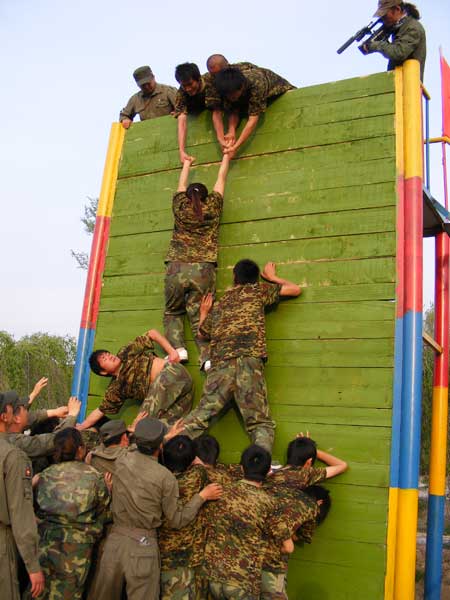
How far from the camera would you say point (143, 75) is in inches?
313

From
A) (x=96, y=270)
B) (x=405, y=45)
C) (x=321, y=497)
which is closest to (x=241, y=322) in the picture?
(x=321, y=497)

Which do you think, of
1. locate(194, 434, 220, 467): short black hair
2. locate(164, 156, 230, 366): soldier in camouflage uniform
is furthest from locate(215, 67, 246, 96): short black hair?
locate(194, 434, 220, 467): short black hair

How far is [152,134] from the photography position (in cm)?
743

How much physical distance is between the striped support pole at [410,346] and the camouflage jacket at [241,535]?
1.05m

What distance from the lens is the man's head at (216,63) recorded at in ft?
21.4

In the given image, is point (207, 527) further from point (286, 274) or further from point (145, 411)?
point (286, 274)

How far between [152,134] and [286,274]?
2618mm

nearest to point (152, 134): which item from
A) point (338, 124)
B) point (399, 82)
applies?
point (338, 124)

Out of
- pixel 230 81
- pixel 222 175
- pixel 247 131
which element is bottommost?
pixel 222 175

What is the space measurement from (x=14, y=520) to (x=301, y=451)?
2.19m

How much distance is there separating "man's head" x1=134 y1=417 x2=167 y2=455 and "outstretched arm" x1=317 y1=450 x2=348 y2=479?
143 cm

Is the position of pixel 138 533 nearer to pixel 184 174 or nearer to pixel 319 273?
pixel 319 273

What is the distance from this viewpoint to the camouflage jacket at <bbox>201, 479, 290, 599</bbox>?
4.38 meters

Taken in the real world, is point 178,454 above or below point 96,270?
below
